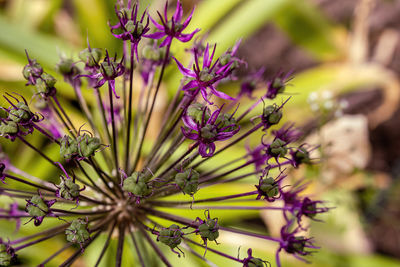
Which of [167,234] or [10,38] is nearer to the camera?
[167,234]

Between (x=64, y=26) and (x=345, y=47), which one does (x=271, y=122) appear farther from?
(x=64, y=26)

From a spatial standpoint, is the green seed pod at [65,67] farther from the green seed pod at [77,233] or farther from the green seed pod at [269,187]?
the green seed pod at [269,187]

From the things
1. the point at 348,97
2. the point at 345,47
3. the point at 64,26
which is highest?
the point at 64,26

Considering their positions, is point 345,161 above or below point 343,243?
above

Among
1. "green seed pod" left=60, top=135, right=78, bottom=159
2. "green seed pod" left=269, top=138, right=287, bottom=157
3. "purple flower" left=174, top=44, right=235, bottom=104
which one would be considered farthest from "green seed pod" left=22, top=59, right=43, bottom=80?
"green seed pod" left=269, top=138, right=287, bottom=157

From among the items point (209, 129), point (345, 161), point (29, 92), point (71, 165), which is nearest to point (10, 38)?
point (29, 92)

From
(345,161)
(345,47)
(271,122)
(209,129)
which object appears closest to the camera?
(209,129)

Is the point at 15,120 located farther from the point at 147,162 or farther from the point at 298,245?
the point at 298,245

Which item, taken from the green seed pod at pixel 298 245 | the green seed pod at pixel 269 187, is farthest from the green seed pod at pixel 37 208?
the green seed pod at pixel 298 245
